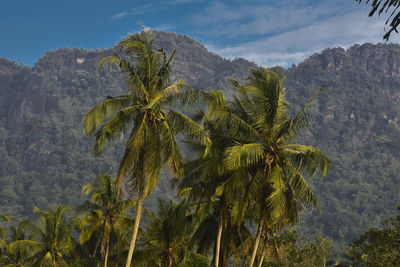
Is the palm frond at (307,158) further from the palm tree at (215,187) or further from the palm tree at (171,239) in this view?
A: the palm tree at (171,239)

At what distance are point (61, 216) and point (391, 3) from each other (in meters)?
23.5

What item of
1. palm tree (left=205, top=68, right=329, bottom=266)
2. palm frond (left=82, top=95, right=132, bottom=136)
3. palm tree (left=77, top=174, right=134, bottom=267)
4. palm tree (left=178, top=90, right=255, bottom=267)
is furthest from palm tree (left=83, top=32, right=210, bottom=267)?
palm tree (left=77, top=174, right=134, bottom=267)

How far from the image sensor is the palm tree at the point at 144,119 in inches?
519

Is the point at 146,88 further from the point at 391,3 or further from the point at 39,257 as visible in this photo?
the point at 39,257

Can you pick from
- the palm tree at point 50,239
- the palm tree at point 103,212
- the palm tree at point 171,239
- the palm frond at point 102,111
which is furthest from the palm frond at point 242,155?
the palm tree at point 50,239

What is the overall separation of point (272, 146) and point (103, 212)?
14.9 metres

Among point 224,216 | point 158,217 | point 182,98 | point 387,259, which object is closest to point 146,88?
point 182,98

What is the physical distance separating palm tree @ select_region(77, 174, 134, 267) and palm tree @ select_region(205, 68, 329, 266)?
42.8 ft

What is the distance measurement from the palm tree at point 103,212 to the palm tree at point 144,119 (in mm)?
12847

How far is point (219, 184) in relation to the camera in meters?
16.0

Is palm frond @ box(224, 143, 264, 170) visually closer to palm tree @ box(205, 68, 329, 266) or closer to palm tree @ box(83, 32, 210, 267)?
palm tree @ box(205, 68, 329, 266)

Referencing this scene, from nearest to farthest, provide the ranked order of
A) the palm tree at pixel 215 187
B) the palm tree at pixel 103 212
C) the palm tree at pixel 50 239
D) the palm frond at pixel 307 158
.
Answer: the palm frond at pixel 307 158, the palm tree at pixel 215 187, the palm tree at pixel 50 239, the palm tree at pixel 103 212

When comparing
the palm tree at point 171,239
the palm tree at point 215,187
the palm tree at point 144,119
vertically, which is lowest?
the palm tree at point 171,239

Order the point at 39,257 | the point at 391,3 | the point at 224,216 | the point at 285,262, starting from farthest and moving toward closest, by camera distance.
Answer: the point at 285,262
the point at 39,257
the point at 224,216
the point at 391,3
